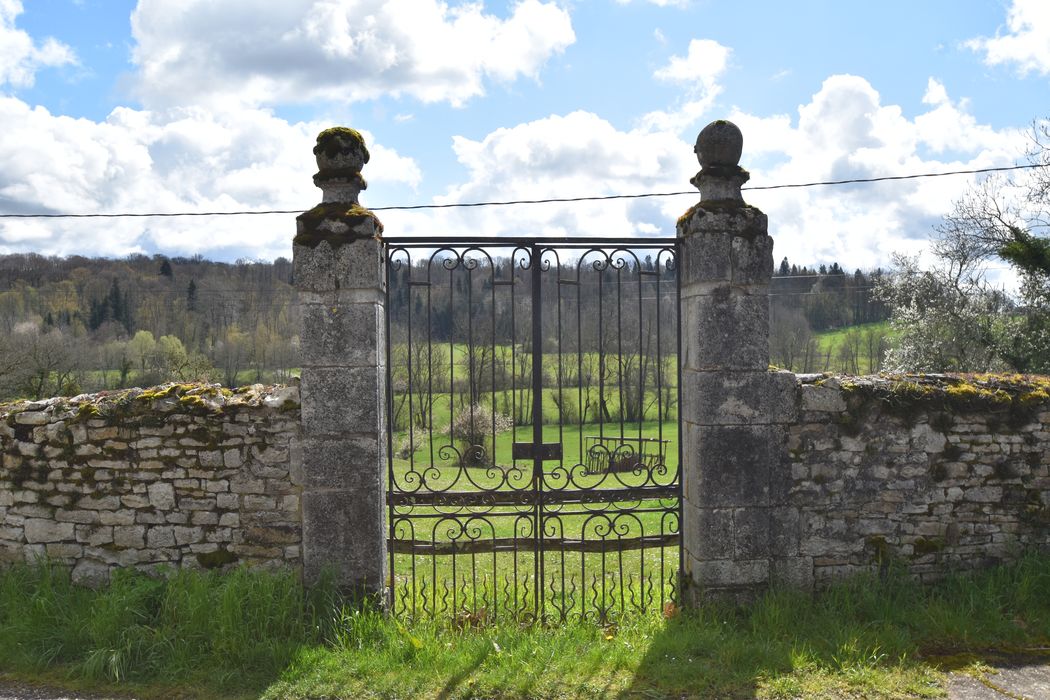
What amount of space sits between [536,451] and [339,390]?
1.48 meters

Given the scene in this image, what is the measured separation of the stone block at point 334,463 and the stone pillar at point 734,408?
235 centimetres

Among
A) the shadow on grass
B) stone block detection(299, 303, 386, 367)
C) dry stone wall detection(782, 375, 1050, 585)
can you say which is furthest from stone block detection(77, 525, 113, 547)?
dry stone wall detection(782, 375, 1050, 585)

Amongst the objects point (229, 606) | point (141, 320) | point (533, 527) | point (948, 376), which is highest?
point (141, 320)

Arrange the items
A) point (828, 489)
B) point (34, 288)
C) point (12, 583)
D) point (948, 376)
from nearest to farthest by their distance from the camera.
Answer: point (12, 583)
point (828, 489)
point (948, 376)
point (34, 288)

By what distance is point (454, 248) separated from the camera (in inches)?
193

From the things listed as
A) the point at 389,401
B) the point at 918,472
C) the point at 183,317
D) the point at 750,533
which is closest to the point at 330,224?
the point at 389,401

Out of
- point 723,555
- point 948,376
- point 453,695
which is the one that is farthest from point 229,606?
point 948,376

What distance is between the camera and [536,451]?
16.6ft

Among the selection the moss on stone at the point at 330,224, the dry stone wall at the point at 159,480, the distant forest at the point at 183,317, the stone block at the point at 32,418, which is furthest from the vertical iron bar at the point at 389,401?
the distant forest at the point at 183,317

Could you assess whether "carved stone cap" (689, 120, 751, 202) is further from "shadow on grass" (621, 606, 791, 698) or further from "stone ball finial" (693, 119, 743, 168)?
"shadow on grass" (621, 606, 791, 698)

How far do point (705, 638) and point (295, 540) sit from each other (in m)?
2.81

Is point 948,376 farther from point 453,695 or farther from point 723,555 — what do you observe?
point 453,695

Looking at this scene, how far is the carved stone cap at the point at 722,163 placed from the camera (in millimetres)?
4938

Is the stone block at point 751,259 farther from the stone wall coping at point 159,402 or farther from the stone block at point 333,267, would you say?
the stone wall coping at point 159,402
